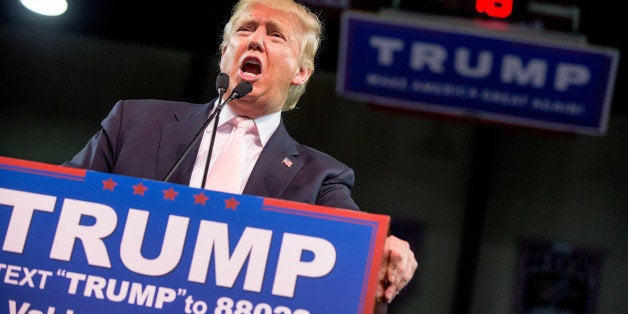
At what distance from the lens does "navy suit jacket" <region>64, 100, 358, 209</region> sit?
4.50 feet

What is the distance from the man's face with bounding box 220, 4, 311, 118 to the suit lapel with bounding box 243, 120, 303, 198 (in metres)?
0.12

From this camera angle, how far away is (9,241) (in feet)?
3.26

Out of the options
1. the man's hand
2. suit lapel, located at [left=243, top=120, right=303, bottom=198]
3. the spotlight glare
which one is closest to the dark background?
the spotlight glare

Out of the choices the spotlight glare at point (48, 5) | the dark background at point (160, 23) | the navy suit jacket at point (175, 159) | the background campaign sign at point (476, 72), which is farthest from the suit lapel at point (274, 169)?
the dark background at point (160, 23)

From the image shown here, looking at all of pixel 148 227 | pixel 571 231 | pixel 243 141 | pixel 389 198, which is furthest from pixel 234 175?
pixel 571 231

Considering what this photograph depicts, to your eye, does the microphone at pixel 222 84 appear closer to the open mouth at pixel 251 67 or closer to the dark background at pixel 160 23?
the open mouth at pixel 251 67

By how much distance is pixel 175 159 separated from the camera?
1373 mm

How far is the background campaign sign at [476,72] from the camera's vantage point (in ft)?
9.98

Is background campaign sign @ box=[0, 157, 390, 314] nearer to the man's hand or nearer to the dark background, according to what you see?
the man's hand

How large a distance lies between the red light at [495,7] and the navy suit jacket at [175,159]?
181 centimetres

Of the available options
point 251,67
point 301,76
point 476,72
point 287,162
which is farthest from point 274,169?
point 476,72

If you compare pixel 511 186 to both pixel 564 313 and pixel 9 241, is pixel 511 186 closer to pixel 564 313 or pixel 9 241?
pixel 564 313

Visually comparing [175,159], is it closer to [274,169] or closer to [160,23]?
[274,169]

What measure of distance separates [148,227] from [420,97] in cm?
231
